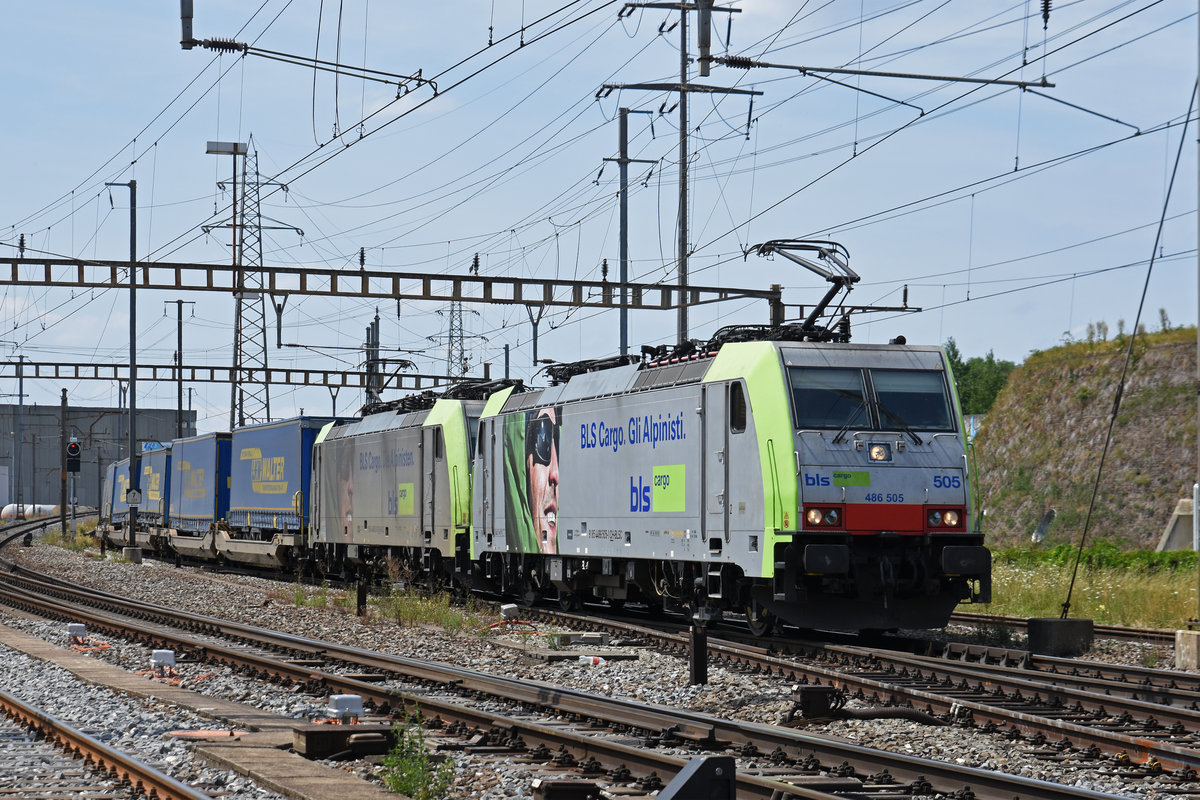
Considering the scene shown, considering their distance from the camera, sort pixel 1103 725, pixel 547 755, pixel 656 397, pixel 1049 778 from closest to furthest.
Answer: pixel 1049 778
pixel 547 755
pixel 1103 725
pixel 656 397

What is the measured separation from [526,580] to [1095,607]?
868 cm

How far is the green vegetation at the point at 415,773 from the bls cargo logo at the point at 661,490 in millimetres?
9032

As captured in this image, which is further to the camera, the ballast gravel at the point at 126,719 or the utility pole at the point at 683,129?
the utility pole at the point at 683,129

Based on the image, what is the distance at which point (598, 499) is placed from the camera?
19953 mm

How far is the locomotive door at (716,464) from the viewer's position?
54.2ft

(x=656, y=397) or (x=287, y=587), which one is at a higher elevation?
(x=656, y=397)

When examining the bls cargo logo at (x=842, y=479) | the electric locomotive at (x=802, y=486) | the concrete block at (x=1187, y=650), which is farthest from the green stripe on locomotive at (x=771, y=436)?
the concrete block at (x=1187, y=650)

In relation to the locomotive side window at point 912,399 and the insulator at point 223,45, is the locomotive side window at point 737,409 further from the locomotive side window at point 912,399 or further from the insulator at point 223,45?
the insulator at point 223,45

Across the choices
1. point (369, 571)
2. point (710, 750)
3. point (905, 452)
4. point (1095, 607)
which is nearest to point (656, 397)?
point (905, 452)

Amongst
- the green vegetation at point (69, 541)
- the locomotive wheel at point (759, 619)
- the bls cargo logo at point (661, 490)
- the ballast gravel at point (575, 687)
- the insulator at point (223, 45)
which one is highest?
the insulator at point (223, 45)

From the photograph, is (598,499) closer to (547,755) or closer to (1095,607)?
(1095,607)

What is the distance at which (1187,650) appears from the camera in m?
14.7

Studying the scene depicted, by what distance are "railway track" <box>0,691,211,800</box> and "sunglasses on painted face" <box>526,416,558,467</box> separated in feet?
36.9

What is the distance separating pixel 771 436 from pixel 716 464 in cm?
120
